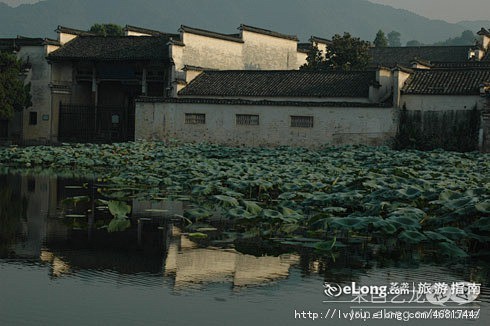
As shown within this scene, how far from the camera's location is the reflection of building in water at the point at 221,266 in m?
9.39

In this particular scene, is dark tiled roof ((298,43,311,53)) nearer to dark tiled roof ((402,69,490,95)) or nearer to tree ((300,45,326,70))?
tree ((300,45,326,70))

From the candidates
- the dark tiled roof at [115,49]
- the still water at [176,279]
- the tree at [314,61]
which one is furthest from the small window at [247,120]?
the still water at [176,279]

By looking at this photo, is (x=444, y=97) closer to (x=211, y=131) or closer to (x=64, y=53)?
(x=211, y=131)

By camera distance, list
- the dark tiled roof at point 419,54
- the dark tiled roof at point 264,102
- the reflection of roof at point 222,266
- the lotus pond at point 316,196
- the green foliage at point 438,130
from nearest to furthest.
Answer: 1. the reflection of roof at point 222,266
2. the lotus pond at point 316,196
3. the green foliage at point 438,130
4. the dark tiled roof at point 264,102
5. the dark tiled roof at point 419,54

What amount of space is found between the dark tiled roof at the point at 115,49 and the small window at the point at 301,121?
29.2ft

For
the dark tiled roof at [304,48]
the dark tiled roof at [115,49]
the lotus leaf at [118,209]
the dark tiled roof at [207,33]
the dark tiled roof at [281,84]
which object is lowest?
the lotus leaf at [118,209]

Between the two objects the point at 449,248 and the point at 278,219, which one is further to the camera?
the point at 278,219

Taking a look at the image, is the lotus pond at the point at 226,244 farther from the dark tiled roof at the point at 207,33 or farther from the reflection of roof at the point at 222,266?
the dark tiled roof at the point at 207,33

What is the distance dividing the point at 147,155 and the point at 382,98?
11.5m

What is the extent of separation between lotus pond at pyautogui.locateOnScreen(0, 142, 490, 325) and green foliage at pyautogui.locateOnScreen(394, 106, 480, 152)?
1283 cm

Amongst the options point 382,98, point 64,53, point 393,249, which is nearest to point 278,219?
point 393,249

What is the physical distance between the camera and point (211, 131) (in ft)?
114

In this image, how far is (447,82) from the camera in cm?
3278

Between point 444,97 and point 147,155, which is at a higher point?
point 444,97
